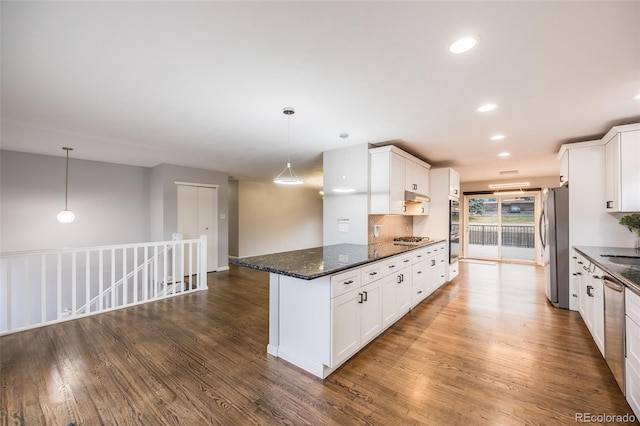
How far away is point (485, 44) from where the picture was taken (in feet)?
5.53

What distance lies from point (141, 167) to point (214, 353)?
514 cm

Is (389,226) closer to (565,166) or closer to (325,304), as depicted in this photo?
(565,166)

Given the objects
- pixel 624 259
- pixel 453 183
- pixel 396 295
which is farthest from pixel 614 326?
pixel 453 183

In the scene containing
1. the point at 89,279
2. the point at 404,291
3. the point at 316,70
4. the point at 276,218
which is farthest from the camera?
the point at 276,218

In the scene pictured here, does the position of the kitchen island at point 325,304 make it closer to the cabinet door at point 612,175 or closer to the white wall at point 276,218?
the cabinet door at point 612,175

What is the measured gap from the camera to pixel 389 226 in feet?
15.5

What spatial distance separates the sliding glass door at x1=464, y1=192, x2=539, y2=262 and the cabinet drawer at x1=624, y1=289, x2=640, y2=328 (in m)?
6.87

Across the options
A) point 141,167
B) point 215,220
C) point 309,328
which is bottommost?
point 309,328

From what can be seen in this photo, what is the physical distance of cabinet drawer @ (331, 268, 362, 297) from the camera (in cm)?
222

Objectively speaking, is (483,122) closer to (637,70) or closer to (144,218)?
(637,70)

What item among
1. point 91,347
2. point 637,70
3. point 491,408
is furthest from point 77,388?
point 637,70

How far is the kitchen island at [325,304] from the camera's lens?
2.21m

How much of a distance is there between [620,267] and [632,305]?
769 millimetres

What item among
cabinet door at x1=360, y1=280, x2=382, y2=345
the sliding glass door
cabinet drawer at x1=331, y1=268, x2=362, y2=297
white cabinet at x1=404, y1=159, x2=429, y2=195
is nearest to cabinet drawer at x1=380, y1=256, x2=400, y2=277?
cabinet door at x1=360, y1=280, x2=382, y2=345
